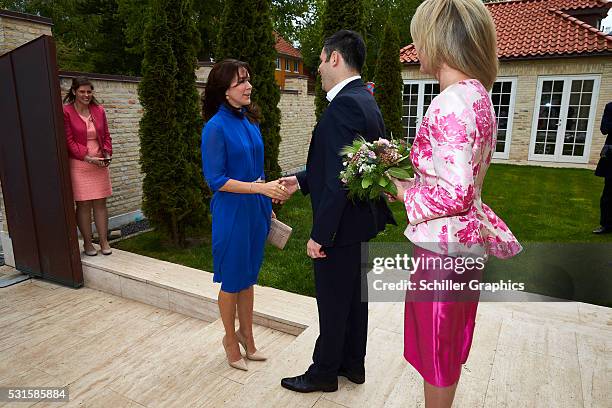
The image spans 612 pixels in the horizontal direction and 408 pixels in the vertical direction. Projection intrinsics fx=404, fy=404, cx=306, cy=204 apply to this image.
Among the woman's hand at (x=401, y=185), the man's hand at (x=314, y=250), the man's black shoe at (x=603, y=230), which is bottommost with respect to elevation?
the man's black shoe at (x=603, y=230)

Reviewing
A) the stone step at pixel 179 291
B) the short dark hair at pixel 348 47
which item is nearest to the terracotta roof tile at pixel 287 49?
the stone step at pixel 179 291

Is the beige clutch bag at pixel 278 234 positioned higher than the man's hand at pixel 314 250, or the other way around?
the man's hand at pixel 314 250

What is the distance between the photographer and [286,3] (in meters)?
22.2

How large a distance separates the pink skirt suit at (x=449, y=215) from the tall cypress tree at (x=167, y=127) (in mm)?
4066

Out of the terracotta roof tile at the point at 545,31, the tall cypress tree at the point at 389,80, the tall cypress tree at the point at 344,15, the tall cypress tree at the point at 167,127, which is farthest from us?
the terracotta roof tile at the point at 545,31

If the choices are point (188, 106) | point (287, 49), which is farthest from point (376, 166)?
point (287, 49)

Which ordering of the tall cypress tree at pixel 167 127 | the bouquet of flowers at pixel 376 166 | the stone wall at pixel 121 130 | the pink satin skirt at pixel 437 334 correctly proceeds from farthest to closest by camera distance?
the stone wall at pixel 121 130
the tall cypress tree at pixel 167 127
the bouquet of flowers at pixel 376 166
the pink satin skirt at pixel 437 334

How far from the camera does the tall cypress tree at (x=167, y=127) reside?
15.9 feet

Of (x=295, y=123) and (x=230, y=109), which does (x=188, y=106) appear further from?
(x=295, y=123)

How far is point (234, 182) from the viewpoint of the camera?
2.47m

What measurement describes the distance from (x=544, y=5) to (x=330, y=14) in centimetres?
1062

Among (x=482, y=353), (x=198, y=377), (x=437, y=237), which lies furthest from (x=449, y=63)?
(x=198, y=377)

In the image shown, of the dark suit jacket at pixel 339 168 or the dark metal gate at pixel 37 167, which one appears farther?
the dark metal gate at pixel 37 167

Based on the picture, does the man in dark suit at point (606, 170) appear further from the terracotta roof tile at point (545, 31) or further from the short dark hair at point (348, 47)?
the terracotta roof tile at point (545, 31)
